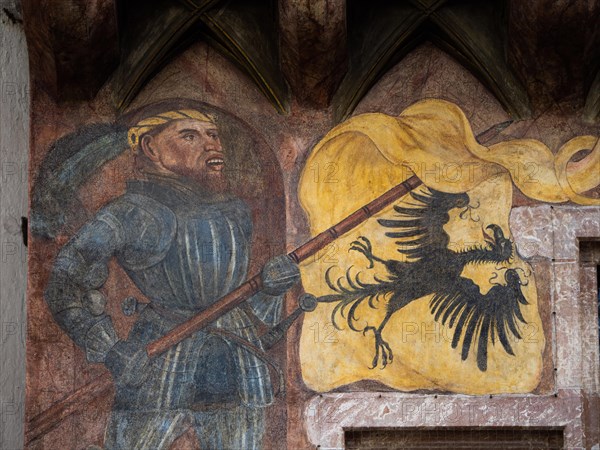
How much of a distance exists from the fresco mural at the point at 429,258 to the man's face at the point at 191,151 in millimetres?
483

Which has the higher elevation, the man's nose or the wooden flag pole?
the man's nose

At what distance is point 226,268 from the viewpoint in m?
7.59

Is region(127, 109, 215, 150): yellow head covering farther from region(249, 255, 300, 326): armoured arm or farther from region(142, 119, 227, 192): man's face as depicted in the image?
region(249, 255, 300, 326): armoured arm

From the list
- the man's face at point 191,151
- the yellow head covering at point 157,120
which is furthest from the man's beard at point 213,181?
the yellow head covering at point 157,120

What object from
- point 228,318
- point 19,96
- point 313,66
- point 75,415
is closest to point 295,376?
point 228,318

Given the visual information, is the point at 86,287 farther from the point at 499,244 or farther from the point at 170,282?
the point at 499,244

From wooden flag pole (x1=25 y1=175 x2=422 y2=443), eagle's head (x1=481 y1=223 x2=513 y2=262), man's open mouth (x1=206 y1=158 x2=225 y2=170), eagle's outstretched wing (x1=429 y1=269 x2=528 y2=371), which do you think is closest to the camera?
wooden flag pole (x1=25 y1=175 x2=422 y2=443)

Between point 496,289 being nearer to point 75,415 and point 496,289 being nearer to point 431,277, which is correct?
point 431,277

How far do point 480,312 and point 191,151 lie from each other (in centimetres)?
179

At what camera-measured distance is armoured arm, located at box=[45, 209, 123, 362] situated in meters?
7.48

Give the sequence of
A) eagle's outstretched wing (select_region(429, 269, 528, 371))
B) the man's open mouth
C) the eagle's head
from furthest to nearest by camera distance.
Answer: the man's open mouth
the eagle's head
eagle's outstretched wing (select_region(429, 269, 528, 371))

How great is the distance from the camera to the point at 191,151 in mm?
7742

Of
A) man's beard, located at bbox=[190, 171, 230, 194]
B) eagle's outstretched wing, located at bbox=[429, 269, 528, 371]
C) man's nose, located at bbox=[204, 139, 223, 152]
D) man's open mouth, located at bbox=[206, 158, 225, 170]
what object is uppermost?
man's nose, located at bbox=[204, 139, 223, 152]

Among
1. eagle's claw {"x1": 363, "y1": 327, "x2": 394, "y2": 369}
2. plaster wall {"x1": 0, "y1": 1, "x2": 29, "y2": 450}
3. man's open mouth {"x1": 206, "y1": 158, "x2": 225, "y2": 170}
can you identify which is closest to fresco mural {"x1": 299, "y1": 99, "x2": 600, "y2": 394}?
eagle's claw {"x1": 363, "y1": 327, "x2": 394, "y2": 369}
